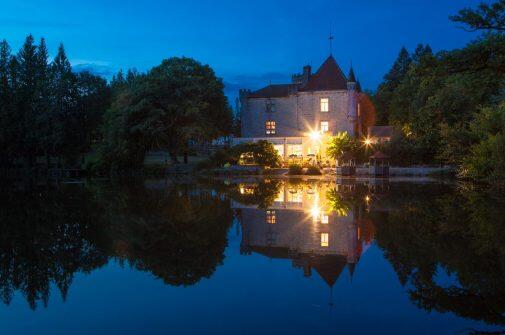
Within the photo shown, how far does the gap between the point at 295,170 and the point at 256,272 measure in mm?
33765

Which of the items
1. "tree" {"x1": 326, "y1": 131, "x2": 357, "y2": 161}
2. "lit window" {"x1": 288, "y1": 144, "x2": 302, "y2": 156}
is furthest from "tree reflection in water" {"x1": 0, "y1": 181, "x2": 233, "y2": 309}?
"lit window" {"x1": 288, "y1": 144, "x2": 302, "y2": 156}

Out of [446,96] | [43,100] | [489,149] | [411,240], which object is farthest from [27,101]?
[411,240]

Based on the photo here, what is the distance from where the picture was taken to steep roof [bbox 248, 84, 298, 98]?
176ft

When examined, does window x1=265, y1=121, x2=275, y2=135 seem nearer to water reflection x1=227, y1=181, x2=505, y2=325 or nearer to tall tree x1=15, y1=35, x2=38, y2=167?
tall tree x1=15, y1=35, x2=38, y2=167

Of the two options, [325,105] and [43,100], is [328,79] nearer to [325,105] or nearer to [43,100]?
[325,105]

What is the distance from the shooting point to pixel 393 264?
866cm

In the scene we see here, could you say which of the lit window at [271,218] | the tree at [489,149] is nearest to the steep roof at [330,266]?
the lit window at [271,218]

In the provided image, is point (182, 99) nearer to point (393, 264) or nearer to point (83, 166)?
point (83, 166)

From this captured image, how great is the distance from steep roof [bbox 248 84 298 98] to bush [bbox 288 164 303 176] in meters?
13.6

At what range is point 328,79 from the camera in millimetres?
52781

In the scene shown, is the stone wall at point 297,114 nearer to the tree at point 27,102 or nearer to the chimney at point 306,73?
the chimney at point 306,73

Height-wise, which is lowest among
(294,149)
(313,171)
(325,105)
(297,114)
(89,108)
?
(313,171)

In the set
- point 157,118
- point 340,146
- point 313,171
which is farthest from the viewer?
point 340,146

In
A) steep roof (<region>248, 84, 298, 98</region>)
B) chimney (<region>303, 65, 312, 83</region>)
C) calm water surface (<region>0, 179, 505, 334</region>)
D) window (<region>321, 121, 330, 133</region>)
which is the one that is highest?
chimney (<region>303, 65, 312, 83</region>)
